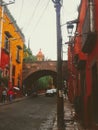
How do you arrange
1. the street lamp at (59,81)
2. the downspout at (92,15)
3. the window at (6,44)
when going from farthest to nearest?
1. the window at (6,44)
2. the street lamp at (59,81)
3. the downspout at (92,15)

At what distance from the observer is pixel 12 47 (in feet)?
116

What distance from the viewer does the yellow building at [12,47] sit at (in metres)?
31.3

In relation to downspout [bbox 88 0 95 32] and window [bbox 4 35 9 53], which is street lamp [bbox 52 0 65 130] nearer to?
downspout [bbox 88 0 95 32]

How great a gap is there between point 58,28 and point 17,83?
94.8ft

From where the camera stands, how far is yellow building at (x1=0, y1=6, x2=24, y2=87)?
3133cm

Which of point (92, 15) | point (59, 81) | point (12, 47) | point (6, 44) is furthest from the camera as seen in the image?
point (12, 47)

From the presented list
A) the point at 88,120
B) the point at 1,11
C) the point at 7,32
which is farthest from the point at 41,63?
the point at 88,120

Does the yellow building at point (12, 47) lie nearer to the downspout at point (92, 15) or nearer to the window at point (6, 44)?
the window at point (6, 44)

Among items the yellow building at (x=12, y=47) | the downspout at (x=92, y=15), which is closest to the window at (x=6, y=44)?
the yellow building at (x=12, y=47)

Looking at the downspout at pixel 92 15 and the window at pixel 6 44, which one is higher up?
the window at pixel 6 44

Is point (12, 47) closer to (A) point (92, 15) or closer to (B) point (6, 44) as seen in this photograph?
(B) point (6, 44)

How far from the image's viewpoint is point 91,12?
899 cm

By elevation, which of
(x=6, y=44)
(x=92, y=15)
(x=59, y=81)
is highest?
→ (x=6, y=44)

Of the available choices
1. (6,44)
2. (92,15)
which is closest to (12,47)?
(6,44)
